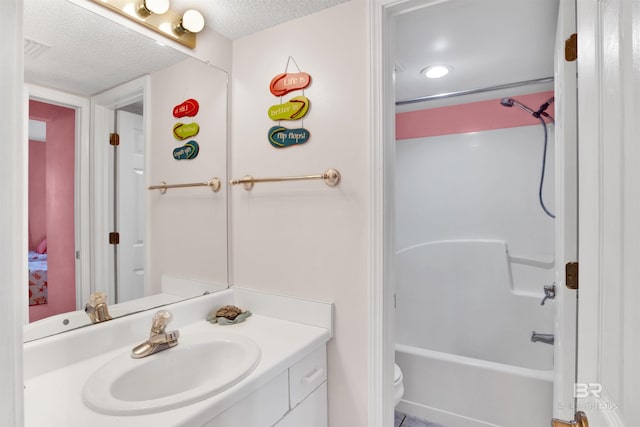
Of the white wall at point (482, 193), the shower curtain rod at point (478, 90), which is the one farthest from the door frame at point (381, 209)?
the white wall at point (482, 193)

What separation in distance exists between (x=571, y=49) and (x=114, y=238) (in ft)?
5.41

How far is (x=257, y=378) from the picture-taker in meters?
0.96

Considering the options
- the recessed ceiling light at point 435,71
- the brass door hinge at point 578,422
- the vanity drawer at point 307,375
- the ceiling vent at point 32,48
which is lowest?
the vanity drawer at point 307,375

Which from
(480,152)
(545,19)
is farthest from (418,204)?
(545,19)

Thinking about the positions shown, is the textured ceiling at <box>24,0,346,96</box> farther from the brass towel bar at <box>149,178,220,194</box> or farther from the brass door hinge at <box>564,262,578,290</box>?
the brass door hinge at <box>564,262,578,290</box>

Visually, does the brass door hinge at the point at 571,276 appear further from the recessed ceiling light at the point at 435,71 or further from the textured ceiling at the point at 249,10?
the recessed ceiling light at the point at 435,71

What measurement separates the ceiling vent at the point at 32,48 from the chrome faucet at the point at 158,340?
36.3 inches

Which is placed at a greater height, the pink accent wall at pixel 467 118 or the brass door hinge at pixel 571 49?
the pink accent wall at pixel 467 118

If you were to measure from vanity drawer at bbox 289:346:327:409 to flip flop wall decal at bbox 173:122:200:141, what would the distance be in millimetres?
1081

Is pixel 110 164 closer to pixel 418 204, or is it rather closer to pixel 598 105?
pixel 598 105

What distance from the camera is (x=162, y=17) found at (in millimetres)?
1327

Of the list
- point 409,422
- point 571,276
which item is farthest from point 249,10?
point 409,422

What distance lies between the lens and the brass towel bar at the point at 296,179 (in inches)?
51.7

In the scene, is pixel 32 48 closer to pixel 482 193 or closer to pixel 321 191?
pixel 321 191
